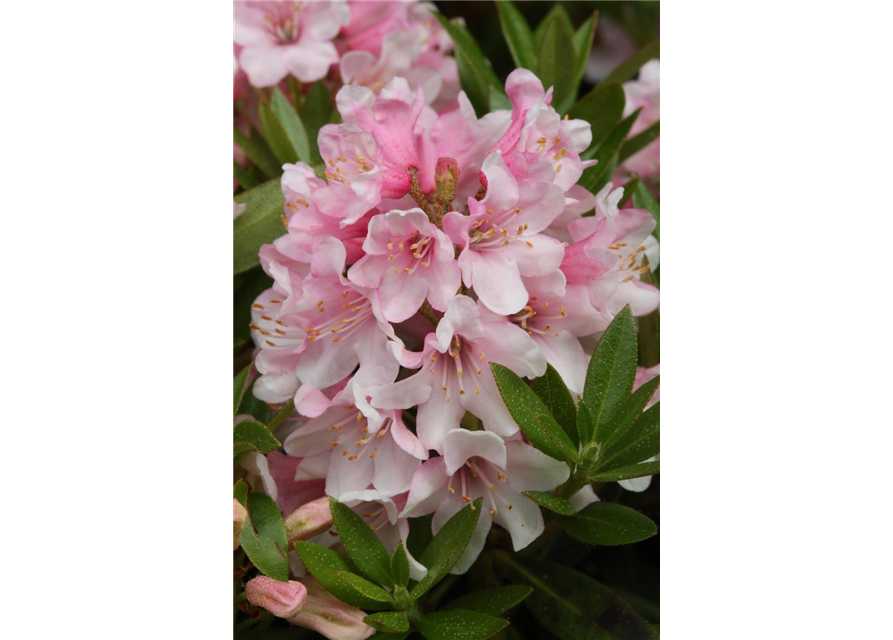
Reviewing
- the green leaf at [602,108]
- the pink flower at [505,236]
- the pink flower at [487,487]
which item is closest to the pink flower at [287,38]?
the green leaf at [602,108]

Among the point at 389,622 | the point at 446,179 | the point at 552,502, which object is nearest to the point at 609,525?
the point at 552,502

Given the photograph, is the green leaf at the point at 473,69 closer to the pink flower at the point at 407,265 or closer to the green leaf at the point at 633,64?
the green leaf at the point at 633,64

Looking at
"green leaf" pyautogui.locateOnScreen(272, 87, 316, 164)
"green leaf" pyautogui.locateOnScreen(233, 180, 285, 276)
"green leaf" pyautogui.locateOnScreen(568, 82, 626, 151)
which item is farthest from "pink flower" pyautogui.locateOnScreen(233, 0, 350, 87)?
"green leaf" pyautogui.locateOnScreen(568, 82, 626, 151)

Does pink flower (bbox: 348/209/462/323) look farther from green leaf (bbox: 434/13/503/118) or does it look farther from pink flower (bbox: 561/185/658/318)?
green leaf (bbox: 434/13/503/118)

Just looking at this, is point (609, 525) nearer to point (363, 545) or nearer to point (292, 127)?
point (363, 545)

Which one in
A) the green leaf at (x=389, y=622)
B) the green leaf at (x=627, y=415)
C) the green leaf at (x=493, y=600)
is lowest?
the green leaf at (x=493, y=600)

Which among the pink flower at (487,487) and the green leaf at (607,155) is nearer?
the pink flower at (487,487)
